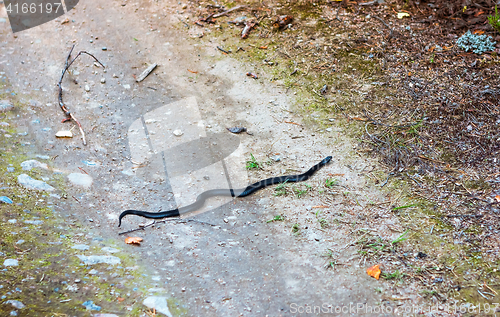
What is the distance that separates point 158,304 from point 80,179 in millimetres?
1987

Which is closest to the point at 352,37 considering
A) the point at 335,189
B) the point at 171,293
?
the point at 335,189

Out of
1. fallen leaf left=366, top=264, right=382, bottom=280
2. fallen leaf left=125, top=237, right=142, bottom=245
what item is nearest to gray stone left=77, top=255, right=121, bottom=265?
fallen leaf left=125, top=237, right=142, bottom=245

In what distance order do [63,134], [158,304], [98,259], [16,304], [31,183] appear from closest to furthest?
[16,304]
[158,304]
[98,259]
[31,183]
[63,134]

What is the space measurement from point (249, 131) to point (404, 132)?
77.9 inches

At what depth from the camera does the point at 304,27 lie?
20.8 ft

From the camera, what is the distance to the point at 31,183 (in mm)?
3838

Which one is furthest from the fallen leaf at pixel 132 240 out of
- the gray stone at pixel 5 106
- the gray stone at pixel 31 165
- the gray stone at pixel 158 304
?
the gray stone at pixel 5 106

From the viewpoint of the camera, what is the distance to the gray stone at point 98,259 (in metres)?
3.14

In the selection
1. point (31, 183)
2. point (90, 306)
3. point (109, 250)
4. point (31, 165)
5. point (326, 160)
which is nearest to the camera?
point (90, 306)

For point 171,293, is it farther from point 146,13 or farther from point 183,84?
point 146,13

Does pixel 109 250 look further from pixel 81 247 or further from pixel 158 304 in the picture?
pixel 158 304

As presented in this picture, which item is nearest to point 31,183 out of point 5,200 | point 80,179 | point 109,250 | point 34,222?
point 5,200

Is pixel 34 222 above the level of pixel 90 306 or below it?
above

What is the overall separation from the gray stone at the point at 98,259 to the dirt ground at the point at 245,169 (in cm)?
2
